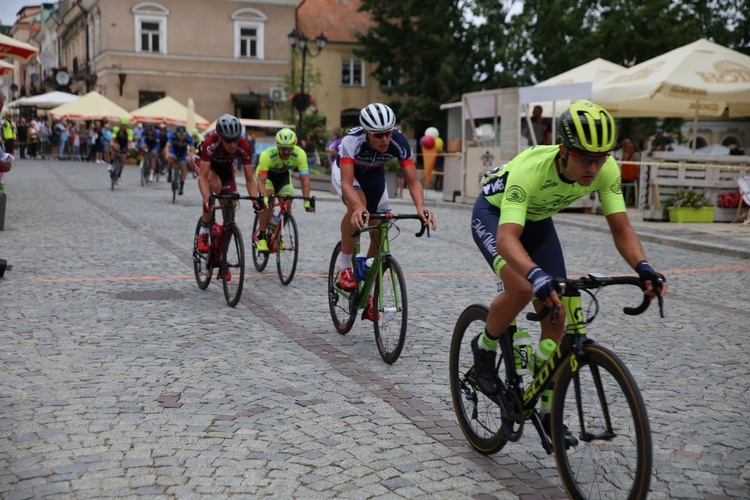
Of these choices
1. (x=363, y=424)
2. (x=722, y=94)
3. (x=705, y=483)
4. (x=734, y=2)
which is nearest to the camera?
(x=705, y=483)

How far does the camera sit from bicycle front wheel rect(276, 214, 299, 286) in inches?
401

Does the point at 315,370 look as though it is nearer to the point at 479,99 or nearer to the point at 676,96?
the point at 676,96

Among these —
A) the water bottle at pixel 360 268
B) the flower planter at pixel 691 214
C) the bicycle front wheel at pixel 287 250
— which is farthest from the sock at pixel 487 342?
the flower planter at pixel 691 214

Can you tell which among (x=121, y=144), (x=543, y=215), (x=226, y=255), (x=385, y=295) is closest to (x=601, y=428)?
(x=543, y=215)

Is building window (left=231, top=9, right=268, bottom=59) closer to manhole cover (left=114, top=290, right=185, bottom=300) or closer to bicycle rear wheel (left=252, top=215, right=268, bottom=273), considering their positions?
bicycle rear wheel (left=252, top=215, right=268, bottom=273)

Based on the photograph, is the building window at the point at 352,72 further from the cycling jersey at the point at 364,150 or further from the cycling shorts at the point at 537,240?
the cycling shorts at the point at 537,240

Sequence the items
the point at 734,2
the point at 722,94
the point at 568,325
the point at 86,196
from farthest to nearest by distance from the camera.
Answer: the point at 734,2, the point at 86,196, the point at 722,94, the point at 568,325

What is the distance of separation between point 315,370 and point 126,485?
2363mm

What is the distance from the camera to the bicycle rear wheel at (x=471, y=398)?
4680mm

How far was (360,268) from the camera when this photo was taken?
737 centimetres

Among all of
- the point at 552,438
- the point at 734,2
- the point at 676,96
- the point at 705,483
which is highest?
the point at 734,2

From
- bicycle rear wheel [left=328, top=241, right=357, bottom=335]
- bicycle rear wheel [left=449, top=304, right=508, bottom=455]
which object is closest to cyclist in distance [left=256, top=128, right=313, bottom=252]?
bicycle rear wheel [left=328, top=241, right=357, bottom=335]

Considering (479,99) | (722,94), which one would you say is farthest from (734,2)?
(722,94)

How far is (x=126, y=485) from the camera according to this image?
4215mm
